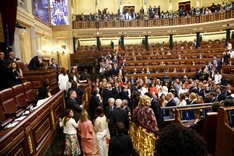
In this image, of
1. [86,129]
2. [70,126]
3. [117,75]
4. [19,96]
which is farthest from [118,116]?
[117,75]

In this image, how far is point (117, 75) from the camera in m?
10.2

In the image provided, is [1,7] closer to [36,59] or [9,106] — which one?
[36,59]

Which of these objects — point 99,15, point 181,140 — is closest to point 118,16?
point 99,15

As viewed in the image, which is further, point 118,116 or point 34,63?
point 34,63

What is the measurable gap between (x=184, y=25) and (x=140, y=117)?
14923mm

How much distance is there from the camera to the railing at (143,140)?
9.56 feet

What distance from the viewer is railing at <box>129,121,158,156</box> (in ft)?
9.56

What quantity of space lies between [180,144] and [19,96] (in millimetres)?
3742

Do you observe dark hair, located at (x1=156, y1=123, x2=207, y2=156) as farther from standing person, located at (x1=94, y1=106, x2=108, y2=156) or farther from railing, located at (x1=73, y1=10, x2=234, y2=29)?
railing, located at (x1=73, y1=10, x2=234, y2=29)

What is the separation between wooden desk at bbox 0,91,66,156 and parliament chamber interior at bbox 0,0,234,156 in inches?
0.5

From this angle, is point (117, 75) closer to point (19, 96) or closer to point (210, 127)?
point (19, 96)

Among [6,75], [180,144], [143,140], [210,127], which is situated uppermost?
[6,75]

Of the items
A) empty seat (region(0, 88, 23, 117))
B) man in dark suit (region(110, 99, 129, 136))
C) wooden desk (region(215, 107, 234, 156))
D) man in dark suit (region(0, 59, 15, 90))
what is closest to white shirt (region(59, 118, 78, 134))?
man in dark suit (region(110, 99, 129, 136))

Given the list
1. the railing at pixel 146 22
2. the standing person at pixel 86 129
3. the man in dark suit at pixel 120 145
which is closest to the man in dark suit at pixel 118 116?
the standing person at pixel 86 129
